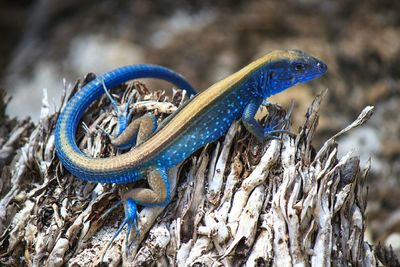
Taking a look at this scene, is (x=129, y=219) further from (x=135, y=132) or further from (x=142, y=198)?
(x=135, y=132)

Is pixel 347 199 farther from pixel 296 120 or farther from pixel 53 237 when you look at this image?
pixel 296 120

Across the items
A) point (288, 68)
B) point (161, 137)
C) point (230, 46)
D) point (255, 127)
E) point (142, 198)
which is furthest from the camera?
point (230, 46)

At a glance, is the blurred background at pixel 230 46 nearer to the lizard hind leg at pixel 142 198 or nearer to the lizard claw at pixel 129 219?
the lizard hind leg at pixel 142 198

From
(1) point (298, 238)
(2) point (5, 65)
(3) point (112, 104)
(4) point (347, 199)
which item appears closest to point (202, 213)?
(1) point (298, 238)

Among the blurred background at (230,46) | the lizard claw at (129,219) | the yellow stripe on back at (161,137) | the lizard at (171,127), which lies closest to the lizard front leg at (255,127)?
the lizard at (171,127)

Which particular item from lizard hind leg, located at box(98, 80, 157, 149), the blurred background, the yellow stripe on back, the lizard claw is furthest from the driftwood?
the blurred background

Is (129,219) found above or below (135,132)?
below

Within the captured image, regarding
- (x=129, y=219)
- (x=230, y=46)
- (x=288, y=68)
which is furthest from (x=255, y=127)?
(x=230, y=46)

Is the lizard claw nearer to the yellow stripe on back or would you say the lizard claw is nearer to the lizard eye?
the yellow stripe on back

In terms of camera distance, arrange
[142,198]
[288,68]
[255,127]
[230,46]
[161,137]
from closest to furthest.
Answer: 1. [142,198]
2. [255,127]
3. [161,137]
4. [288,68]
5. [230,46]
